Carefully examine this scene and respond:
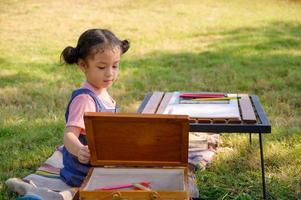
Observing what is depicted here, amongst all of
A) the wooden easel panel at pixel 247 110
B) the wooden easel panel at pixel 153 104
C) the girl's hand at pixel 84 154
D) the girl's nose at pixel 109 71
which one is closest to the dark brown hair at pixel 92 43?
the girl's nose at pixel 109 71

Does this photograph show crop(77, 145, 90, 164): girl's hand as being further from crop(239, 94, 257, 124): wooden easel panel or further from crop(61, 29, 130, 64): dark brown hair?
crop(239, 94, 257, 124): wooden easel panel

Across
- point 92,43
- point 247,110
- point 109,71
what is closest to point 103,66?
point 109,71

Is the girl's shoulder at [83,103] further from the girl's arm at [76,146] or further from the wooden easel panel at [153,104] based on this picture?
the wooden easel panel at [153,104]

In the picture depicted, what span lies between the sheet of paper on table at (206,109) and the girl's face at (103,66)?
1.34ft

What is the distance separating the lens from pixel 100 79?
11.4 feet

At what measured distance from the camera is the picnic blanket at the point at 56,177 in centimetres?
344

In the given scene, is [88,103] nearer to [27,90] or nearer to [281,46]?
[27,90]

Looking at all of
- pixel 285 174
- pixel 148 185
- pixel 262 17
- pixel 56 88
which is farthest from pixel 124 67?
pixel 262 17

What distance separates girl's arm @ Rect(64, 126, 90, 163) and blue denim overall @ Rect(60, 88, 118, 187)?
12cm

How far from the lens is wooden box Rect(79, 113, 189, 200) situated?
9.08ft

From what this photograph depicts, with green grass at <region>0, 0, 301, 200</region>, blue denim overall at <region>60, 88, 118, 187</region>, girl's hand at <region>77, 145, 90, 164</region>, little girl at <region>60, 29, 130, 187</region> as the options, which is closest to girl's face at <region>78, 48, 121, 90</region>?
little girl at <region>60, 29, 130, 187</region>

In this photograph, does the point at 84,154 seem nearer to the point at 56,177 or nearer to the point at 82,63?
the point at 82,63

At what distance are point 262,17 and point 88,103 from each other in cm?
972

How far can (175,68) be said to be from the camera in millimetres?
7605
